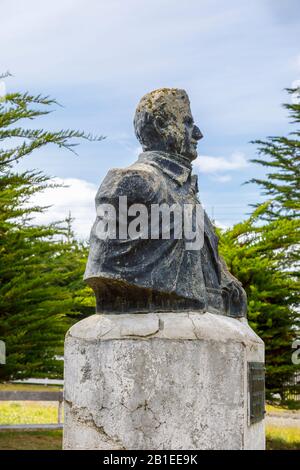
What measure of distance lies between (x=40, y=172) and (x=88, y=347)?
7.61m

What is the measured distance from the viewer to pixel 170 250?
4.88 metres

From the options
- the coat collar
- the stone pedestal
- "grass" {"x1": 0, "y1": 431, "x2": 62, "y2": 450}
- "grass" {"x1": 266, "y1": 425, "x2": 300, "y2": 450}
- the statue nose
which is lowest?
"grass" {"x1": 266, "y1": 425, "x2": 300, "y2": 450}

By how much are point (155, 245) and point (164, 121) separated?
95cm

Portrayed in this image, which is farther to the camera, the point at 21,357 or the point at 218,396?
the point at 21,357

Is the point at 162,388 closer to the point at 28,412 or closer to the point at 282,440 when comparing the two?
the point at 282,440

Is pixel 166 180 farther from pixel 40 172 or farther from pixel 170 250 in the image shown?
pixel 40 172

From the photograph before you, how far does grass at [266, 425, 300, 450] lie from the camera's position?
1273 centimetres

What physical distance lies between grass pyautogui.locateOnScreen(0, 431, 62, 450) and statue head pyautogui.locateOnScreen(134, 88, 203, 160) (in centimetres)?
709

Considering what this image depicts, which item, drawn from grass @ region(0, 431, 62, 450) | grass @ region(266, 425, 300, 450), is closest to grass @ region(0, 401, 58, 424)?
grass @ region(0, 431, 62, 450)

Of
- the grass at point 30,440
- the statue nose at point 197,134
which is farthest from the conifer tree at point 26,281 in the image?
the statue nose at point 197,134

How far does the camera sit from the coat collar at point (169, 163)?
204 inches

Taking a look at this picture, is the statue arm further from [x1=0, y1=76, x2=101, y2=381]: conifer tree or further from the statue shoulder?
[x1=0, y1=76, x2=101, y2=381]: conifer tree

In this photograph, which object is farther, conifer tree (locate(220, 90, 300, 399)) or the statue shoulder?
conifer tree (locate(220, 90, 300, 399))
